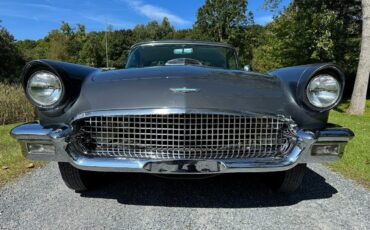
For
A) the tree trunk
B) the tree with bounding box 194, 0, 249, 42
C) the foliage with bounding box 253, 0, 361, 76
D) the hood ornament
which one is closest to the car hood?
the hood ornament

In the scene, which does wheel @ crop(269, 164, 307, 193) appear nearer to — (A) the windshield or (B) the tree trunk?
(A) the windshield

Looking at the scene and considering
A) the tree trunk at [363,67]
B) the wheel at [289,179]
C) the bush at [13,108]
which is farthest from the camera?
the tree trunk at [363,67]

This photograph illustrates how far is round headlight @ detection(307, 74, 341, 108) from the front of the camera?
2.47 metres

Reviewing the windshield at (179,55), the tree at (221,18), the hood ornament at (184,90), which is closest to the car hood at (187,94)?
the hood ornament at (184,90)

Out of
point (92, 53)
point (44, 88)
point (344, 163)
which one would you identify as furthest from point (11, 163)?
point (92, 53)

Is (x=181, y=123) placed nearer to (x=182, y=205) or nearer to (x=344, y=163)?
(x=182, y=205)

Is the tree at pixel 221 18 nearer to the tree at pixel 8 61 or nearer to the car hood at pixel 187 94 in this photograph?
the tree at pixel 8 61

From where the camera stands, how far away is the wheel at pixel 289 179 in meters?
2.63

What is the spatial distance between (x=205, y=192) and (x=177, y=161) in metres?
0.82

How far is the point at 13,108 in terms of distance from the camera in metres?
8.65

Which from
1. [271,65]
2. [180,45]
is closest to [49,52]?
[271,65]

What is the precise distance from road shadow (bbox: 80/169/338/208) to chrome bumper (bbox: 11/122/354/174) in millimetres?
543

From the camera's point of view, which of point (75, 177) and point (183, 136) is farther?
point (75, 177)

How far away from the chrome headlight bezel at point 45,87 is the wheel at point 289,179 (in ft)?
5.90
